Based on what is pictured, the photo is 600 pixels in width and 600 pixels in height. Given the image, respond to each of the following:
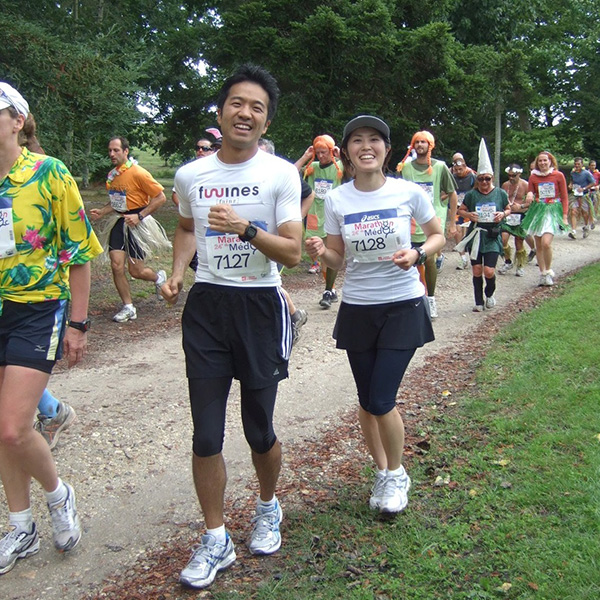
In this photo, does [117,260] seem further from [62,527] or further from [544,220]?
[544,220]

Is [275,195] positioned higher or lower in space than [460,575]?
higher

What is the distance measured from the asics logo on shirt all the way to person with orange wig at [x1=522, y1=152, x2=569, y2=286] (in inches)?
344

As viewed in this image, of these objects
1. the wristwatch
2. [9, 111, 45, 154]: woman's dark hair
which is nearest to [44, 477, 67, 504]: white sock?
[9, 111, 45, 154]: woman's dark hair

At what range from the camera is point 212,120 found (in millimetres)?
19625

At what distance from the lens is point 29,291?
3266 millimetres

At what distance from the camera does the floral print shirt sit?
321 cm

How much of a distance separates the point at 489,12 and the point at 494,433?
19636 millimetres

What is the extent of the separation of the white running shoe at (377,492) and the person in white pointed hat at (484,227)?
5.88m

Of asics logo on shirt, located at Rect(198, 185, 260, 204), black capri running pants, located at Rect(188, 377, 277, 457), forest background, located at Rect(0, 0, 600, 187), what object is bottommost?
black capri running pants, located at Rect(188, 377, 277, 457)

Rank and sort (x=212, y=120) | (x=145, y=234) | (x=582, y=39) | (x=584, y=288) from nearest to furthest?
1. (x=145, y=234)
2. (x=584, y=288)
3. (x=212, y=120)
4. (x=582, y=39)

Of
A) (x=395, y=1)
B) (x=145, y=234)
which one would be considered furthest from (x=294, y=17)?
(x=145, y=234)

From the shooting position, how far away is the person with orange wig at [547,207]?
10977mm

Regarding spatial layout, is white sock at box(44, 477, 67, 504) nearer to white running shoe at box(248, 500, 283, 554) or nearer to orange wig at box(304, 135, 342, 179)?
white running shoe at box(248, 500, 283, 554)

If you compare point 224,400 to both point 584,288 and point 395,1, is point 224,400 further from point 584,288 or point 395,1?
point 395,1
